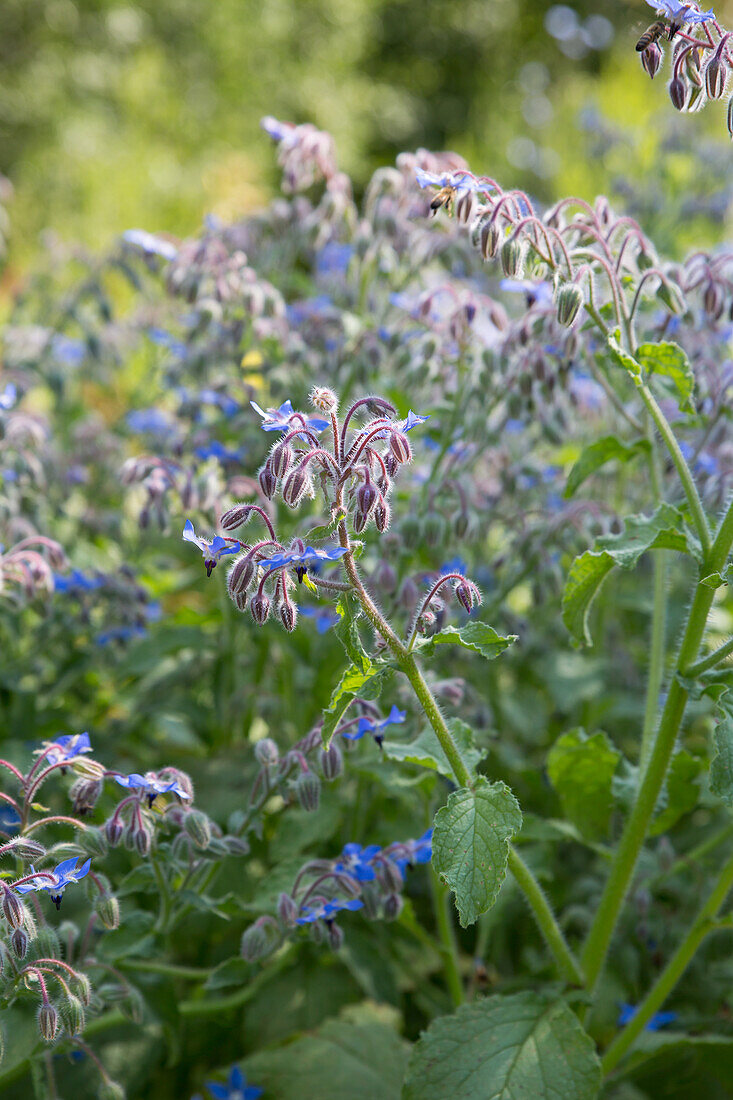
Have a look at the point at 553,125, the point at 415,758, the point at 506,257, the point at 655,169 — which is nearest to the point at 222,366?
the point at 506,257

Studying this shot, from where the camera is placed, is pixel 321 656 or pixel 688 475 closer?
pixel 688 475

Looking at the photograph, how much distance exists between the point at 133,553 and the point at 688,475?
5.10 ft

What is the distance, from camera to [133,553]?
2650 millimetres

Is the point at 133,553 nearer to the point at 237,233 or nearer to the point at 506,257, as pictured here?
the point at 237,233

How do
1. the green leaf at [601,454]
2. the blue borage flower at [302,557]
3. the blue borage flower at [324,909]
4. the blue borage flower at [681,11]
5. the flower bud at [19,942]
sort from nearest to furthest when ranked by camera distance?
the blue borage flower at [302,557] < the flower bud at [19,942] < the blue borage flower at [681,11] < the blue borage flower at [324,909] < the green leaf at [601,454]

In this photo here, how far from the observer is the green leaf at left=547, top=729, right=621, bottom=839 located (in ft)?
5.85

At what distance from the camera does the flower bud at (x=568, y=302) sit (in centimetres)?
146

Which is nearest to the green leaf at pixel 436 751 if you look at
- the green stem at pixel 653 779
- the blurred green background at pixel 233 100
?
the green stem at pixel 653 779

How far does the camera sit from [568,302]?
1459mm

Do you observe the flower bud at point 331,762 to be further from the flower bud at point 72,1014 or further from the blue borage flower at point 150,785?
the flower bud at point 72,1014

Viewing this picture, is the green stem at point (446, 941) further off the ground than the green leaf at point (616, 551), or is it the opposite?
the green leaf at point (616, 551)

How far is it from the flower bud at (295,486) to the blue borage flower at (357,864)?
0.65 meters

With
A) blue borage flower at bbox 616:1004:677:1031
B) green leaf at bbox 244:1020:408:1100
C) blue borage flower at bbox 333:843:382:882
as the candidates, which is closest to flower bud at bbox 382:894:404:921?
blue borage flower at bbox 333:843:382:882

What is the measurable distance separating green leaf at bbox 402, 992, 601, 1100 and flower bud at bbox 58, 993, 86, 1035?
51cm
